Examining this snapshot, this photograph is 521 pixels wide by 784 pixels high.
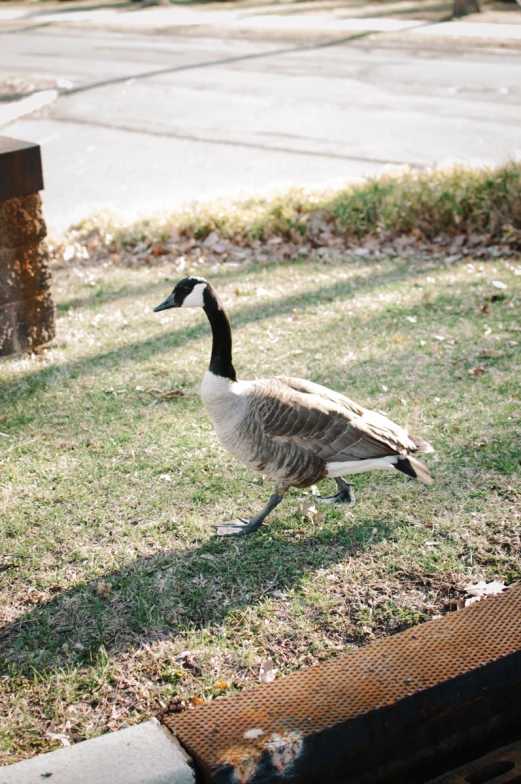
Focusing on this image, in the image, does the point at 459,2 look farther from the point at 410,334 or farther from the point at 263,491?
the point at 263,491

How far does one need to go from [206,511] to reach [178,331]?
264cm

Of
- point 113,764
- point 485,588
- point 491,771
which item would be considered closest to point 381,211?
point 485,588

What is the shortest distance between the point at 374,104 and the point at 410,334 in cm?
881

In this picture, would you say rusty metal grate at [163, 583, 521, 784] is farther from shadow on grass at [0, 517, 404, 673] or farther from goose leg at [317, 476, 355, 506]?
goose leg at [317, 476, 355, 506]

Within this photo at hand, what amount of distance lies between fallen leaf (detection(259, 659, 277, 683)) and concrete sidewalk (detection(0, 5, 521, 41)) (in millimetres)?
18996

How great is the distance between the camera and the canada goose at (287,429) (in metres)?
3.67

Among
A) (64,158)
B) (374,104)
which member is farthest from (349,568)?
(374,104)

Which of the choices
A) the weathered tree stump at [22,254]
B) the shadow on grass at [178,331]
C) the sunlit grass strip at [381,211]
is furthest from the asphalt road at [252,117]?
the weathered tree stump at [22,254]

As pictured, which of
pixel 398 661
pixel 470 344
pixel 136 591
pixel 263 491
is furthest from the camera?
pixel 470 344

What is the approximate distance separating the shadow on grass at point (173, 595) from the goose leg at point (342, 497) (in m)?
0.17

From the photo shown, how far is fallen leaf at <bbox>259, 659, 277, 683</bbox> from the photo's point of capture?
10.0ft

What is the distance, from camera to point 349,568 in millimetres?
3672

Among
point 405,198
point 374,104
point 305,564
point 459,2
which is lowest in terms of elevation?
point 305,564

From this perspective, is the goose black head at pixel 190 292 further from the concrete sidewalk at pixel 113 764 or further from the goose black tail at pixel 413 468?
the concrete sidewalk at pixel 113 764
